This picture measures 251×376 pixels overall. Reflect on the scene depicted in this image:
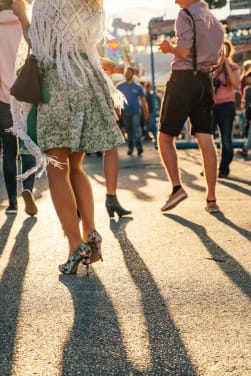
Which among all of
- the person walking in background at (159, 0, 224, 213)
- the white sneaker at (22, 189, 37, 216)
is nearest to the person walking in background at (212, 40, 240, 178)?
the person walking in background at (159, 0, 224, 213)

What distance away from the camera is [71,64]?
4.03 m

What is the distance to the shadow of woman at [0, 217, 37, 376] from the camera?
2.78 metres

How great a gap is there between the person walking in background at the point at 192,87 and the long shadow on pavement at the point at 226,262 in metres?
0.74

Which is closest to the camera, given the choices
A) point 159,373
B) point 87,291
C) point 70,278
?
point 159,373

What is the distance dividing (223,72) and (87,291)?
5.80m

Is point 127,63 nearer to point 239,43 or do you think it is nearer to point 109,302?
point 239,43

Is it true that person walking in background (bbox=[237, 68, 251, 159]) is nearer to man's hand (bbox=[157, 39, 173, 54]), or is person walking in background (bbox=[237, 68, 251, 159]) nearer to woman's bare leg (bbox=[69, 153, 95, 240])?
man's hand (bbox=[157, 39, 173, 54])

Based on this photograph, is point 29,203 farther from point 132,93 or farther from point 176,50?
point 132,93

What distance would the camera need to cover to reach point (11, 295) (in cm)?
366

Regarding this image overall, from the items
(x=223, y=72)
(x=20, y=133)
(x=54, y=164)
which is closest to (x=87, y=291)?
(x=54, y=164)

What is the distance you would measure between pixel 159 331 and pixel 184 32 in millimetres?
3434

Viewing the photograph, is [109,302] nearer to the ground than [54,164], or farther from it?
nearer to the ground

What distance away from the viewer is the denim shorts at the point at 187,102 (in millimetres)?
6066

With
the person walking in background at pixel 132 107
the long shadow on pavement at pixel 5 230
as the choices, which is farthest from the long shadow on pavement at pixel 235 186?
the person walking in background at pixel 132 107
